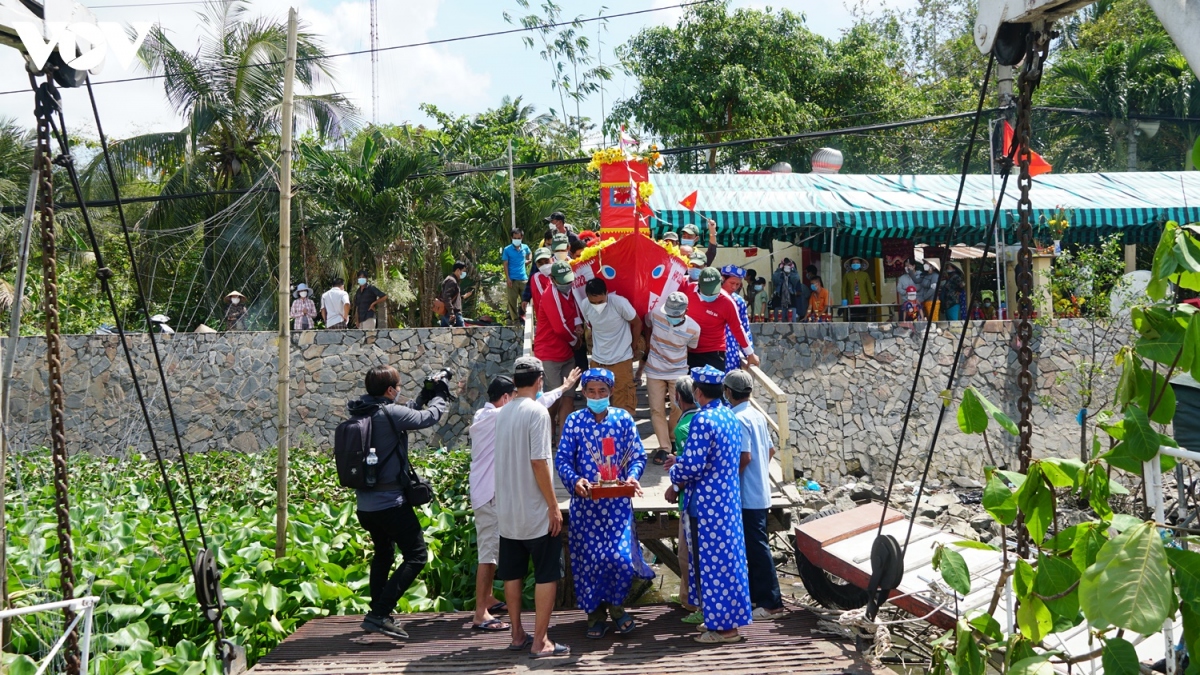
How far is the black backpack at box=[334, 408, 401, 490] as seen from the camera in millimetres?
6301

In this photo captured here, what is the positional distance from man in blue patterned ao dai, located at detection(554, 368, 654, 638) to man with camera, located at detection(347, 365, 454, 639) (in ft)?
3.05

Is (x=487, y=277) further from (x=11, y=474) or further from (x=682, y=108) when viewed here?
(x=11, y=474)

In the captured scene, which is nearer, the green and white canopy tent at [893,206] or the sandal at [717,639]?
the sandal at [717,639]

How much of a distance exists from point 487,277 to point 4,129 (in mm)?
9686

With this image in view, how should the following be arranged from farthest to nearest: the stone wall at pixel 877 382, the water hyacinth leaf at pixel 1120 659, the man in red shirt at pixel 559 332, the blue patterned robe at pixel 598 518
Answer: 1. the stone wall at pixel 877 382
2. the man in red shirt at pixel 559 332
3. the blue patterned robe at pixel 598 518
4. the water hyacinth leaf at pixel 1120 659

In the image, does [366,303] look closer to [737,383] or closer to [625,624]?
[737,383]

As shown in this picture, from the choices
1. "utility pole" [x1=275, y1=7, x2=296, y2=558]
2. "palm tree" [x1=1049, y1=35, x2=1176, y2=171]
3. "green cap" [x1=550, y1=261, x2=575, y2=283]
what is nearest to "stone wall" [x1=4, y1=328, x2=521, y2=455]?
"green cap" [x1=550, y1=261, x2=575, y2=283]

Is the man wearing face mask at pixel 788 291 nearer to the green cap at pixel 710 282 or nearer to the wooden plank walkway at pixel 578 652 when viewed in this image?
the green cap at pixel 710 282

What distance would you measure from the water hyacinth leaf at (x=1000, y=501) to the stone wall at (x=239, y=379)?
498 inches

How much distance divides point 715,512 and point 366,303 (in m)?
11.0

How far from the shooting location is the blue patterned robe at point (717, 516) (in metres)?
6.11

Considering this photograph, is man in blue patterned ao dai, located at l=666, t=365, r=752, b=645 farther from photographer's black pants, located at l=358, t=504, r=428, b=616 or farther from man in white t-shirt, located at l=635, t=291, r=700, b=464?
man in white t-shirt, located at l=635, t=291, r=700, b=464

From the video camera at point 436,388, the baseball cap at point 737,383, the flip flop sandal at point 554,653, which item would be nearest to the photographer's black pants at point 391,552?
the video camera at point 436,388

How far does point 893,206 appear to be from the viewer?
17391mm
